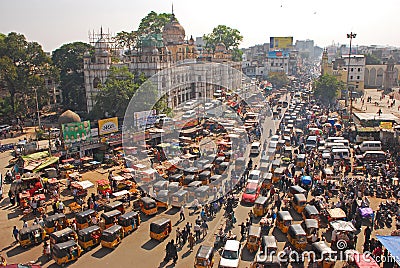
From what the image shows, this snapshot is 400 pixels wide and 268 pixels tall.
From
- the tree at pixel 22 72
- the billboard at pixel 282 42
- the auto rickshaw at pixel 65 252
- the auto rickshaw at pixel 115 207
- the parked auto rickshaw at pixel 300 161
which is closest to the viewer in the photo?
the auto rickshaw at pixel 65 252

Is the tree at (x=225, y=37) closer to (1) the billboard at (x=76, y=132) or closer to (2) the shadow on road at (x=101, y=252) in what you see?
(1) the billboard at (x=76, y=132)

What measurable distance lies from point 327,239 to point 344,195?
200 inches

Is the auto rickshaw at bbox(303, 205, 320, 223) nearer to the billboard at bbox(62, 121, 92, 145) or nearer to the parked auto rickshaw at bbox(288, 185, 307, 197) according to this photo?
the parked auto rickshaw at bbox(288, 185, 307, 197)

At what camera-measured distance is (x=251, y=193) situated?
1998 centimetres

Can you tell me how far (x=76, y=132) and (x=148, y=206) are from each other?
11.8 metres

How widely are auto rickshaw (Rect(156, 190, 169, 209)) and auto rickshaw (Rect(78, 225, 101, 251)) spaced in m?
4.28

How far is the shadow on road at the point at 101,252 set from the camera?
14769mm

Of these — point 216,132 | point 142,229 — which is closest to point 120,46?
point 216,132

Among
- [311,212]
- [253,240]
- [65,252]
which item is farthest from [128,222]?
[311,212]

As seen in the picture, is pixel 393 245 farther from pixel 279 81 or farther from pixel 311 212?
pixel 279 81

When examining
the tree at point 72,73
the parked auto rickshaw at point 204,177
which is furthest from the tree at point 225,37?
the parked auto rickshaw at point 204,177

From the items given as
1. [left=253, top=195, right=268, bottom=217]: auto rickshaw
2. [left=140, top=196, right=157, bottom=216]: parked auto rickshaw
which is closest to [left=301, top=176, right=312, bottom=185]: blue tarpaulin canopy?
[left=253, top=195, right=268, bottom=217]: auto rickshaw

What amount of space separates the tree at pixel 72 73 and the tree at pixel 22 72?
16.8 feet

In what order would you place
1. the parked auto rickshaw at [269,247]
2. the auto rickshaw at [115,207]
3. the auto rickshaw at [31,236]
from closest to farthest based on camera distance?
1. the parked auto rickshaw at [269,247]
2. the auto rickshaw at [31,236]
3. the auto rickshaw at [115,207]
